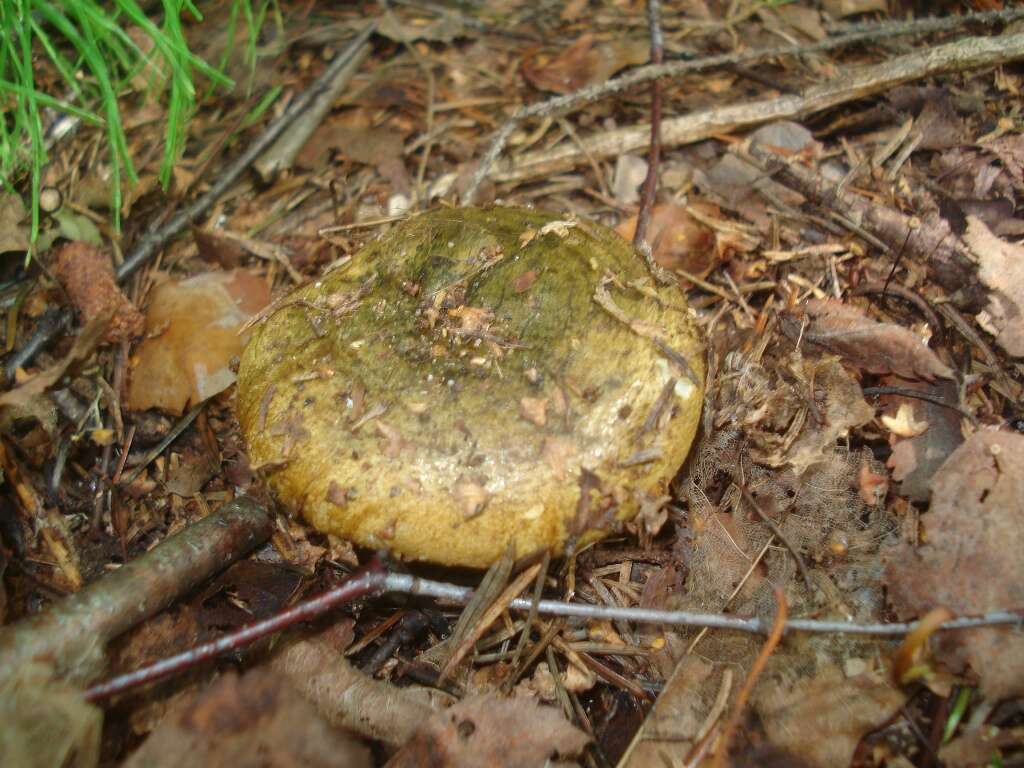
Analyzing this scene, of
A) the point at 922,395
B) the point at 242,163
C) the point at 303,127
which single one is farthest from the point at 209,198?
the point at 922,395

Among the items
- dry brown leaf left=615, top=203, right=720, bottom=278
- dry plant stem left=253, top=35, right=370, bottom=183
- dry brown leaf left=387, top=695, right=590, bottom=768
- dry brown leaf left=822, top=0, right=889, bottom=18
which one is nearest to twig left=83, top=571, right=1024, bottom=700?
dry brown leaf left=387, top=695, right=590, bottom=768

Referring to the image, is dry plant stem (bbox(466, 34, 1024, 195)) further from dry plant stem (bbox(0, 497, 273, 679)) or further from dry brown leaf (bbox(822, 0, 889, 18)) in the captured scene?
dry plant stem (bbox(0, 497, 273, 679))

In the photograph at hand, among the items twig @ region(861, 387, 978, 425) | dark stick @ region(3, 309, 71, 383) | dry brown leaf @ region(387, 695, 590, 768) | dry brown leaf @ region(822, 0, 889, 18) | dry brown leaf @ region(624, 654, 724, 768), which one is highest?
dry brown leaf @ region(822, 0, 889, 18)

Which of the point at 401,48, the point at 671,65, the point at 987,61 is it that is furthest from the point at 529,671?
the point at 401,48

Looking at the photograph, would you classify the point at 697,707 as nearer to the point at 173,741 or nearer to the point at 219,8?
the point at 173,741

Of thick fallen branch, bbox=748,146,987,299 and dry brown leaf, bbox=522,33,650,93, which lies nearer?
thick fallen branch, bbox=748,146,987,299

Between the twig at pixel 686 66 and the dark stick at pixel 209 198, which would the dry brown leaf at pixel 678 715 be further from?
the dark stick at pixel 209 198
